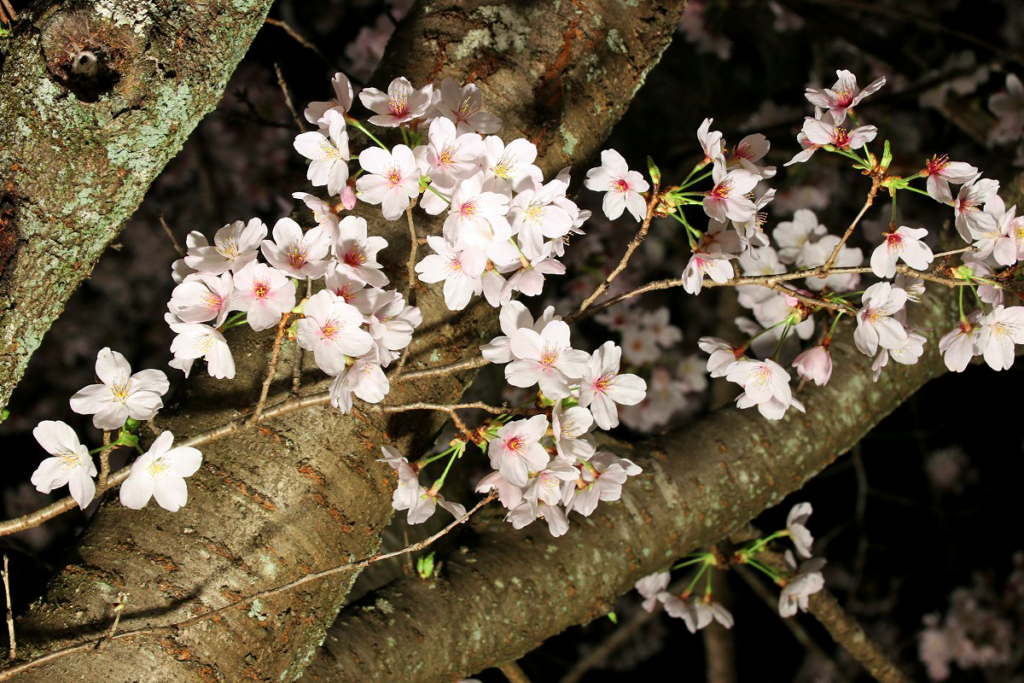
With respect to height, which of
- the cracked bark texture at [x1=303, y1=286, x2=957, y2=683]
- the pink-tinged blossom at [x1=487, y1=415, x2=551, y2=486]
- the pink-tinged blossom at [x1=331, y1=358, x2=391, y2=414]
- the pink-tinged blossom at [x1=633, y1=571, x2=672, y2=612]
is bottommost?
the pink-tinged blossom at [x1=633, y1=571, x2=672, y2=612]

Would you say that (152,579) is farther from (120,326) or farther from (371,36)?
(120,326)

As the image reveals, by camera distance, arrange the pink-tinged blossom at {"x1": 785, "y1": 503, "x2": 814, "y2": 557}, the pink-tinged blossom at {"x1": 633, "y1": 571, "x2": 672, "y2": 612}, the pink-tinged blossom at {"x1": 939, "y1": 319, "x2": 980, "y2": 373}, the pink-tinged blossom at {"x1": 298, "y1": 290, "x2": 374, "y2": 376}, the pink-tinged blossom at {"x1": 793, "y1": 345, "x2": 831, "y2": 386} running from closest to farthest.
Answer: the pink-tinged blossom at {"x1": 298, "y1": 290, "x2": 374, "y2": 376} → the pink-tinged blossom at {"x1": 939, "y1": 319, "x2": 980, "y2": 373} → the pink-tinged blossom at {"x1": 793, "y1": 345, "x2": 831, "y2": 386} → the pink-tinged blossom at {"x1": 785, "y1": 503, "x2": 814, "y2": 557} → the pink-tinged blossom at {"x1": 633, "y1": 571, "x2": 672, "y2": 612}

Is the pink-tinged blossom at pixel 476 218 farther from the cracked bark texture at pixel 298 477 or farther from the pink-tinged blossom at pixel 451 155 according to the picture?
the cracked bark texture at pixel 298 477

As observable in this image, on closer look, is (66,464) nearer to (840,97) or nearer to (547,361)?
(547,361)

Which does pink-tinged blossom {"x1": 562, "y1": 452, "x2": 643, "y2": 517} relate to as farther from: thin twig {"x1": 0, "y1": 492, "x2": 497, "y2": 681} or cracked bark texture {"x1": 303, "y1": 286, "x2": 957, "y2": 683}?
cracked bark texture {"x1": 303, "y1": 286, "x2": 957, "y2": 683}

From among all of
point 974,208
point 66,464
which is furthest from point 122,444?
point 974,208

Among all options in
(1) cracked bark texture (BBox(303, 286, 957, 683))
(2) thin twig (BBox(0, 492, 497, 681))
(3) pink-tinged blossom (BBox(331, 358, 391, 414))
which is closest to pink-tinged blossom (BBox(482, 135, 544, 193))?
(3) pink-tinged blossom (BBox(331, 358, 391, 414))

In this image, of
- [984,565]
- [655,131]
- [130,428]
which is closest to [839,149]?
[130,428]
